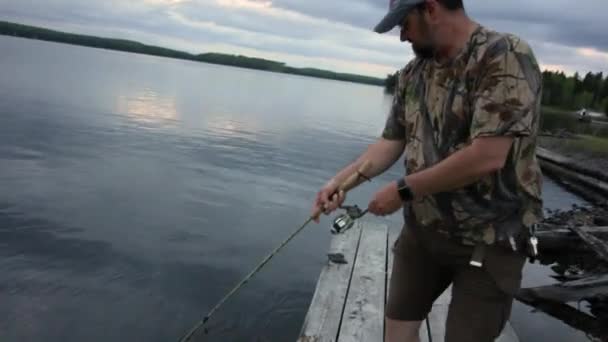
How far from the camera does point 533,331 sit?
341 inches

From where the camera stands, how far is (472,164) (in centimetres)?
257

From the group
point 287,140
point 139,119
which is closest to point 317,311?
point 287,140

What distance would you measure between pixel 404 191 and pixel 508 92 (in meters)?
0.69

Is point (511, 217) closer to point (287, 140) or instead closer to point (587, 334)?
point (587, 334)

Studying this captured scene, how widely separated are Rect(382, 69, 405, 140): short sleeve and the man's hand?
27.6 inches

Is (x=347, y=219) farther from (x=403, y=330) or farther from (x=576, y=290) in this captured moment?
(x=576, y=290)

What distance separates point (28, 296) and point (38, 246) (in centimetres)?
203

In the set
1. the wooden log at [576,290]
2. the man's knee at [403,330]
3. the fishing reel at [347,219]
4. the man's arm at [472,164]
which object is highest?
the man's arm at [472,164]

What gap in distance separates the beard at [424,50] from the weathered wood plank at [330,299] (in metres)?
3.09

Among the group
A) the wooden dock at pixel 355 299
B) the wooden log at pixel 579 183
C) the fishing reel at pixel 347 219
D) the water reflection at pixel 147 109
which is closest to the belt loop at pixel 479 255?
the fishing reel at pixel 347 219

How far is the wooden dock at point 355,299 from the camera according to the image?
5.23 metres

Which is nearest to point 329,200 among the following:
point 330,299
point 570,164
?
point 330,299

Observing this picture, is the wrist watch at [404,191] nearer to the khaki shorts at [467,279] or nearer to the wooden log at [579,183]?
the khaki shorts at [467,279]

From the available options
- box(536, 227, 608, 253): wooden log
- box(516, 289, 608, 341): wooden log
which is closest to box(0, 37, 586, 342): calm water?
box(516, 289, 608, 341): wooden log
